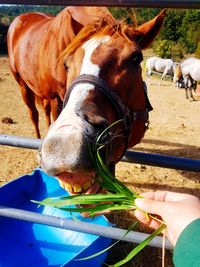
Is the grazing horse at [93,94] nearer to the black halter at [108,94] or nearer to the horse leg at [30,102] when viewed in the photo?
the black halter at [108,94]

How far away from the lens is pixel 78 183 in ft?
4.63

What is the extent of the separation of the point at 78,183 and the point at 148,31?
130 centimetres

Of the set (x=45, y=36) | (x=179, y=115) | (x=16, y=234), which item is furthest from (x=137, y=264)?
(x=179, y=115)

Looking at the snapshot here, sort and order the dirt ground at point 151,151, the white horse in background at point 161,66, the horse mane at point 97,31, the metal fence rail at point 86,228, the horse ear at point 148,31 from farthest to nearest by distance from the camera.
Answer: the white horse in background at point 161,66, the dirt ground at point 151,151, the horse ear at point 148,31, the horse mane at point 97,31, the metal fence rail at point 86,228

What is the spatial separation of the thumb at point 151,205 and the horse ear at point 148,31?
1.45 m

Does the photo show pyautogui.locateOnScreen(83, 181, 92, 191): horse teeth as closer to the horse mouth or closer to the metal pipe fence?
the horse mouth

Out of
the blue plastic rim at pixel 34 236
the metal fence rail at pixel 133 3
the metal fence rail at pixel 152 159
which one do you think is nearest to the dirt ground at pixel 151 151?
the blue plastic rim at pixel 34 236

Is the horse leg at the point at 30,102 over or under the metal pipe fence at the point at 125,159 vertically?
under

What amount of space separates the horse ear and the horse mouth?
45.1 inches

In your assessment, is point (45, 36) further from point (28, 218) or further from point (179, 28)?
point (179, 28)

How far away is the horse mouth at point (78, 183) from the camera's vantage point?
140 centimetres

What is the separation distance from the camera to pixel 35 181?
2.93 meters

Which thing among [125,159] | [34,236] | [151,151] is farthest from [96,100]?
[151,151]

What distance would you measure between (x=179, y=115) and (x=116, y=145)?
6596 millimetres
